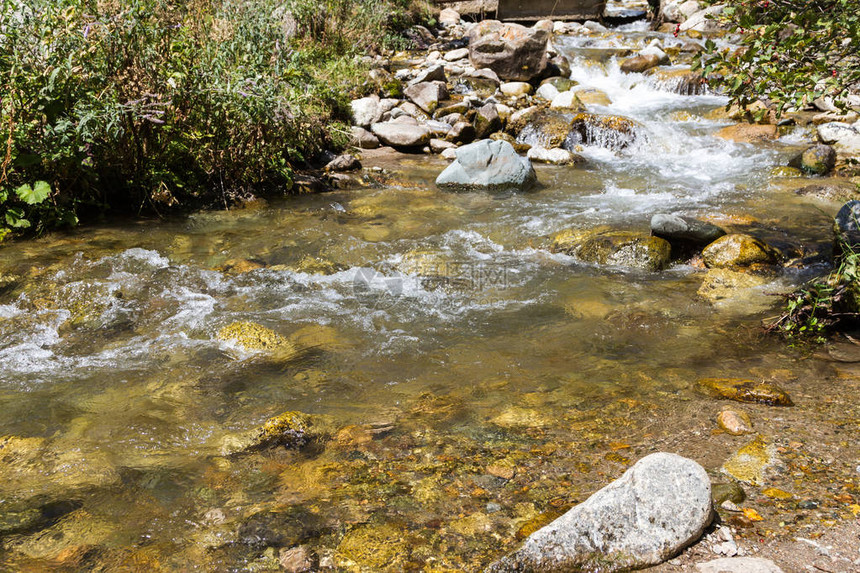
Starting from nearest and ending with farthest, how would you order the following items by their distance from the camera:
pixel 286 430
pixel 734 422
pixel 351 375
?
pixel 734 422, pixel 286 430, pixel 351 375

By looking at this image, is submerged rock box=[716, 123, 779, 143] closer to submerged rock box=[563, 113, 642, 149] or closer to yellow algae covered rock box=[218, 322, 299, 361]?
submerged rock box=[563, 113, 642, 149]

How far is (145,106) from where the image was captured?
6105 mm

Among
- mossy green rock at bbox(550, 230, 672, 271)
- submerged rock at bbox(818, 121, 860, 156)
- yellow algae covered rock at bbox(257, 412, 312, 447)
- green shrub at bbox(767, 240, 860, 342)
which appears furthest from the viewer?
submerged rock at bbox(818, 121, 860, 156)

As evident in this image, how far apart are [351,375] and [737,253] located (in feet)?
13.6

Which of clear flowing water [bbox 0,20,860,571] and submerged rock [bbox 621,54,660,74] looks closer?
clear flowing water [bbox 0,20,860,571]

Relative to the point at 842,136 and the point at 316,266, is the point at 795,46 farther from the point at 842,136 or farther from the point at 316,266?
the point at 842,136

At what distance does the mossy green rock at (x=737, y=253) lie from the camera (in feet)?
19.4

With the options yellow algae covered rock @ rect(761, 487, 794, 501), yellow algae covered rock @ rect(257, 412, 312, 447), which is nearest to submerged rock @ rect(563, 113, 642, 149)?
yellow algae covered rock @ rect(257, 412, 312, 447)

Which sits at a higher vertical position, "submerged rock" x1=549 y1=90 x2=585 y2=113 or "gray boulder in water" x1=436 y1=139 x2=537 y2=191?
"submerged rock" x1=549 y1=90 x2=585 y2=113

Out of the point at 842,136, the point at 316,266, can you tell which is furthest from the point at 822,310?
the point at 842,136

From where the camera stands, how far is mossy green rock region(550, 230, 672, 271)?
6129 mm

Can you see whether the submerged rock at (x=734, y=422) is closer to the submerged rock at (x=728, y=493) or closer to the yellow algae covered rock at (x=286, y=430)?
the submerged rock at (x=728, y=493)

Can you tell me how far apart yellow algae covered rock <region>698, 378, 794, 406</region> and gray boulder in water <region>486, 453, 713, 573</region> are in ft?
4.49

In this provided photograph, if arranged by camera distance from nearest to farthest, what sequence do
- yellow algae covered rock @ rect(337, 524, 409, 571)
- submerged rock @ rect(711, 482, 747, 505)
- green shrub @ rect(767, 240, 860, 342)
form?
yellow algae covered rock @ rect(337, 524, 409, 571) < submerged rock @ rect(711, 482, 747, 505) < green shrub @ rect(767, 240, 860, 342)
